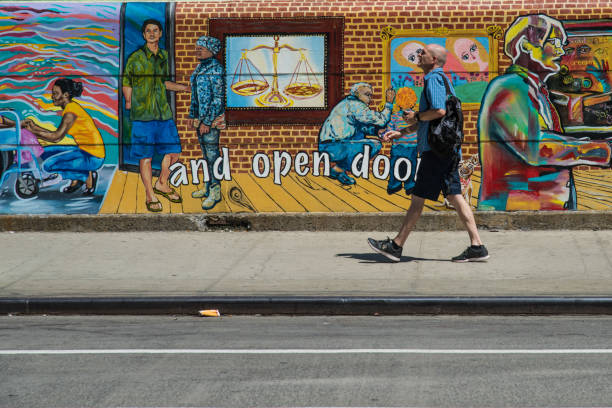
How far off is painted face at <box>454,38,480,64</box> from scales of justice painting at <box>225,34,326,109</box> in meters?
1.46

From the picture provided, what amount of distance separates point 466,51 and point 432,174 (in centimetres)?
212

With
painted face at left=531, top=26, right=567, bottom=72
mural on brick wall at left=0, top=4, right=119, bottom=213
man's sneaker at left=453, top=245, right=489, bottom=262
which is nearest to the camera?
man's sneaker at left=453, top=245, right=489, bottom=262

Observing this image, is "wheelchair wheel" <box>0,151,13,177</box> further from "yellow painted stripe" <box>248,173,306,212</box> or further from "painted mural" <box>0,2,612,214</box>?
"yellow painted stripe" <box>248,173,306,212</box>

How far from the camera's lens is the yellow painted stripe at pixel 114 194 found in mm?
11711

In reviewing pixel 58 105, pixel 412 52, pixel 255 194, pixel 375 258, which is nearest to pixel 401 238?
pixel 375 258

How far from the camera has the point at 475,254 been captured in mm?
9852

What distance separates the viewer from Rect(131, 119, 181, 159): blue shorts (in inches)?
457

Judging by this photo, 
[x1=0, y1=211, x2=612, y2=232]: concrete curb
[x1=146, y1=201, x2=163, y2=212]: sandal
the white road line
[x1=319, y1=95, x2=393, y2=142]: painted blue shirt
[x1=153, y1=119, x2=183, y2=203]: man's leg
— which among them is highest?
[x1=319, y1=95, x2=393, y2=142]: painted blue shirt

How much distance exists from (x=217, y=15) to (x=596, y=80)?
4108mm

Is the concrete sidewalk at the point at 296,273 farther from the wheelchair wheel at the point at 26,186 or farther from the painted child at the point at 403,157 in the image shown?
the painted child at the point at 403,157

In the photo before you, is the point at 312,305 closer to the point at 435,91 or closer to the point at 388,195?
the point at 435,91

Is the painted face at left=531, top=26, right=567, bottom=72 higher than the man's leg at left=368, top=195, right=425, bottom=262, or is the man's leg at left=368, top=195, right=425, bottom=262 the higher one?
the painted face at left=531, top=26, right=567, bottom=72

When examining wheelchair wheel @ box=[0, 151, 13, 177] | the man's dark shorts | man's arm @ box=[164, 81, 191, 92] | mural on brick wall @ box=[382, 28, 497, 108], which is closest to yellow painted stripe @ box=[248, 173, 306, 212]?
man's arm @ box=[164, 81, 191, 92]

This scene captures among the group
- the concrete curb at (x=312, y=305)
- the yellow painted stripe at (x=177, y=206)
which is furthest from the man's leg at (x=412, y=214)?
the yellow painted stripe at (x=177, y=206)
